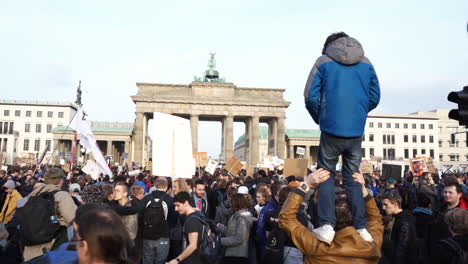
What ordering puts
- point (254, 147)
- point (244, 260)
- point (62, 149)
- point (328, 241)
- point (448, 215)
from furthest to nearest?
point (62, 149) < point (254, 147) < point (244, 260) < point (448, 215) < point (328, 241)

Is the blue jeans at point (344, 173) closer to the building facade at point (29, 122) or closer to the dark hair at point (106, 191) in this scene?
the dark hair at point (106, 191)

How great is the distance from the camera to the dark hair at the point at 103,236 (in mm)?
2141

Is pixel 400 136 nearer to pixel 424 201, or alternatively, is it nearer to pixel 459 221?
pixel 424 201

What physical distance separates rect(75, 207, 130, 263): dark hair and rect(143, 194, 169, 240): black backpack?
14.1 ft

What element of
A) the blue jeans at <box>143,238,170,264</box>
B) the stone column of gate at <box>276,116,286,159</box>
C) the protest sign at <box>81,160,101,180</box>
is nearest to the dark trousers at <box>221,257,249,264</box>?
the blue jeans at <box>143,238,170,264</box>

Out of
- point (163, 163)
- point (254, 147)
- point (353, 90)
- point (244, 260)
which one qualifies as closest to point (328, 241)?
point (353, 90)

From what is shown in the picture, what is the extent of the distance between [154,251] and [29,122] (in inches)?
4234

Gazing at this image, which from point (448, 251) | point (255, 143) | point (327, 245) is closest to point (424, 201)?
point (448, 251)

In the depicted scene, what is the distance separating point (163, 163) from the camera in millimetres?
6980

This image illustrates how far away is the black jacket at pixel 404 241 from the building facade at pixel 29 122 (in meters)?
106

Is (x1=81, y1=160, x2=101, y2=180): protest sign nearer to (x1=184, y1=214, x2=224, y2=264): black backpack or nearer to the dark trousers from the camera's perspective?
the dark trousers

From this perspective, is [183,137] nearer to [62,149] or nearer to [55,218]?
[55,218]

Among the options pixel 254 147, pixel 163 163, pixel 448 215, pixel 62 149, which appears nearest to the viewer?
pixel 448 215

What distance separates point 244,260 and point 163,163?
2.19m
